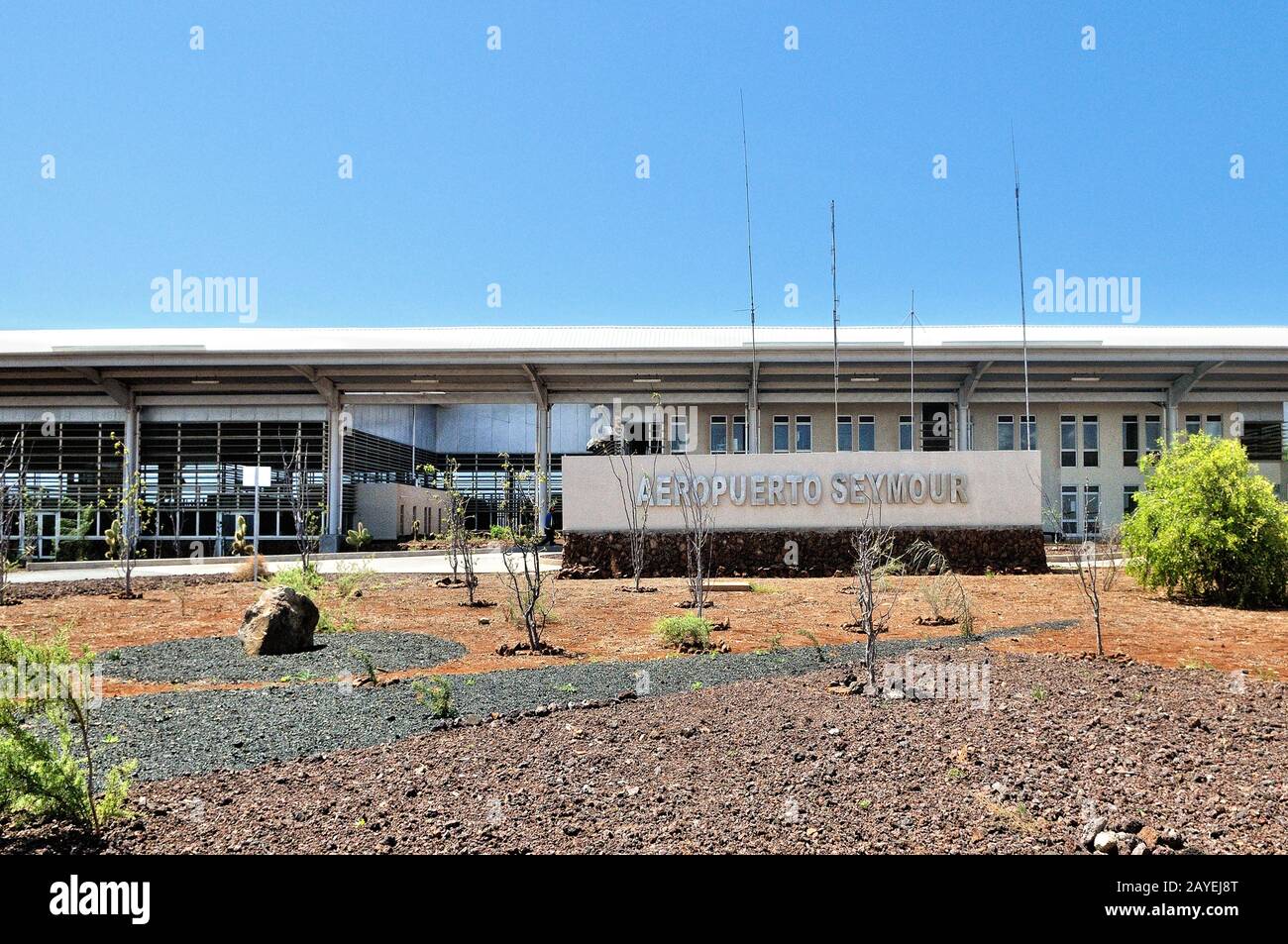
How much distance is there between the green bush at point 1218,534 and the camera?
1299cm

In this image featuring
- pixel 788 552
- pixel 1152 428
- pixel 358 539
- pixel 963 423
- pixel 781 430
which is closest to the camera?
pixel 788 552

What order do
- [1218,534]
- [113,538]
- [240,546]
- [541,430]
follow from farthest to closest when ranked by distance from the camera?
[541,430] < [240,546] < [113,538] < [1218,534]

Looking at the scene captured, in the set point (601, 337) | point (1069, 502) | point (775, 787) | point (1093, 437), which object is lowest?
point (775, 787)

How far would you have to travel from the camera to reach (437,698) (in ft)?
19.5

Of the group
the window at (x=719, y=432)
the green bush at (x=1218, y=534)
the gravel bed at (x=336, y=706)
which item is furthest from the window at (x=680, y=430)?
the gravel bed at (x=336, y=706)

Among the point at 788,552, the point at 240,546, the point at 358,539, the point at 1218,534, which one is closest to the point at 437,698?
the point at 1218,534

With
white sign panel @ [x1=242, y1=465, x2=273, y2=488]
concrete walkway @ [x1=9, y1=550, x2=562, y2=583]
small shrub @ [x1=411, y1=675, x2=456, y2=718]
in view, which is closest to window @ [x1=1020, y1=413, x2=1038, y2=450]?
concrete walkway @ [x1=9, y1=550, x2=562, y2=583]

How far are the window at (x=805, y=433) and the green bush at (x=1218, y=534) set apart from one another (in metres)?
17.9

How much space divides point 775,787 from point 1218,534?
1245cm

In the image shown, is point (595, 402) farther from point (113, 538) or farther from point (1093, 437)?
point (1093, 437)

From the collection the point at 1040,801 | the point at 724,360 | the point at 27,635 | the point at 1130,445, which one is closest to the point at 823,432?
the point at 724,360

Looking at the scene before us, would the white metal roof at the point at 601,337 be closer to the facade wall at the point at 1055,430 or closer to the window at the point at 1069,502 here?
the facade wall at the point at 1055,430

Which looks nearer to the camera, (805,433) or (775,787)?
(775,787)

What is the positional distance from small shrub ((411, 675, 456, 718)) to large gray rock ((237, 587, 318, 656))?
3347 millimetres
